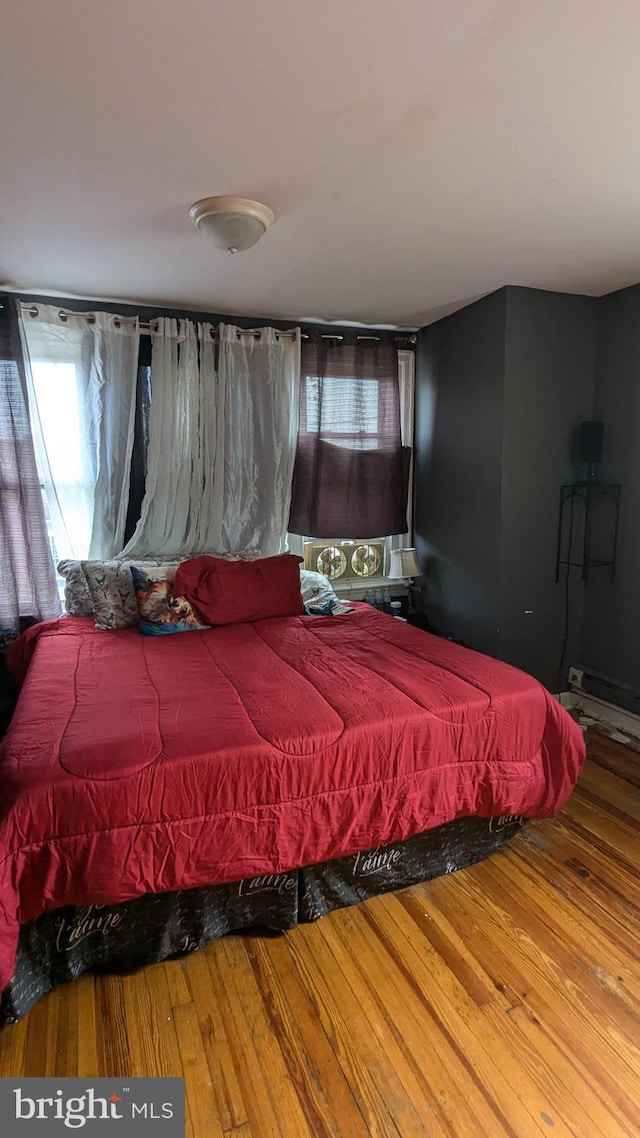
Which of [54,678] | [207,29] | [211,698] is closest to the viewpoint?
[207,29]

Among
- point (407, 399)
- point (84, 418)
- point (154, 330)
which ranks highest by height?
point (154, 330)

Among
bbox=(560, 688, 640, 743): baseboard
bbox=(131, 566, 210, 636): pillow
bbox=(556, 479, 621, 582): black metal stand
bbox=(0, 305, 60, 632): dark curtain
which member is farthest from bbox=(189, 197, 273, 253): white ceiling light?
bbox=(560, 688, 640, 743): baseboard

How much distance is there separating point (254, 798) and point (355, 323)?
2915mm

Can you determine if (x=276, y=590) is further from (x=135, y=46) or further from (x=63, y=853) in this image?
(x=135, y=46)

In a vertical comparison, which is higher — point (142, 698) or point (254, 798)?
point (142, 698)

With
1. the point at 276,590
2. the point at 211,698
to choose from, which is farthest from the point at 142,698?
the point at 276,590

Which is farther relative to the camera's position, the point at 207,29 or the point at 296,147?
the point at 296,147

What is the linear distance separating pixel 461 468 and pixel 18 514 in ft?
7.83

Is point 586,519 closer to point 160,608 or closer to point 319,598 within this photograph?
point 319,598

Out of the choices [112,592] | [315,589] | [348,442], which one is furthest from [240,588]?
[348,442]

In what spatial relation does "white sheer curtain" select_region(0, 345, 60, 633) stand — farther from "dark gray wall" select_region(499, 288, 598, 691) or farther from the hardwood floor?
"dark gray wall" select_region(499, 288, 598, 691)

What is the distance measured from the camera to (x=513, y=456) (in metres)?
3.02

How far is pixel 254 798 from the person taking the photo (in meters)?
1.65

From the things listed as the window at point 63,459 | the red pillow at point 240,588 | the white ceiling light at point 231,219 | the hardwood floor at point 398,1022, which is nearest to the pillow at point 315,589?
the red pillow at point 240,588
